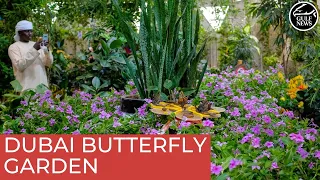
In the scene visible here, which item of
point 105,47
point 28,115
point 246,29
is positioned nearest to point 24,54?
point 105,47

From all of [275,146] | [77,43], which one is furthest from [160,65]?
[77,43]

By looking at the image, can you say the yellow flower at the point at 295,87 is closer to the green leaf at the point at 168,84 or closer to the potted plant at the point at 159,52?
the potted plant at the point at 159,52

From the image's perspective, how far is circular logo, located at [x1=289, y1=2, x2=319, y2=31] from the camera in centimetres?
438

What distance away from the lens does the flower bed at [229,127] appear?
0.85 metres

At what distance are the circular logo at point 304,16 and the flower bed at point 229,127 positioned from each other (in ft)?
8.89

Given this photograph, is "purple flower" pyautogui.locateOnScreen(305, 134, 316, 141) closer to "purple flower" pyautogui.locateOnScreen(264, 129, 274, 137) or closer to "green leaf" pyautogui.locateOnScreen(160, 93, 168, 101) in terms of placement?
"purple flower" pyautogui.locateOnScreen(264, 129, 274, 137)

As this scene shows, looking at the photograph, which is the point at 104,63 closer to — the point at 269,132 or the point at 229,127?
the point at 229,127

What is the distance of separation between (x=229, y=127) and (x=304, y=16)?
3.79 meters

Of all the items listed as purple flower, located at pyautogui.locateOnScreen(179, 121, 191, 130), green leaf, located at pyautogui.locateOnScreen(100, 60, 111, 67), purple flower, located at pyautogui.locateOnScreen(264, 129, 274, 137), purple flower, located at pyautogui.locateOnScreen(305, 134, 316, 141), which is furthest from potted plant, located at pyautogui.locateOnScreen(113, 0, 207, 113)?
green leaf, located at pyautogui.locateOnScreen(100, 60, 111, 67)

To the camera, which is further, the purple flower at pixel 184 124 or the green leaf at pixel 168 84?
the green leaf at pixel 168 84

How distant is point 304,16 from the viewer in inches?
180

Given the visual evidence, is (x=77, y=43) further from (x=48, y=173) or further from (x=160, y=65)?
(x=48, y=173)

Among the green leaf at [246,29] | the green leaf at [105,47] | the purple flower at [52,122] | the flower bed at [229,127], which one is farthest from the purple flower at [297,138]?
the green leaf at [246,29]

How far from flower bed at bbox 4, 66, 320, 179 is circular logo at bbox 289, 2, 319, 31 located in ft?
8.89
